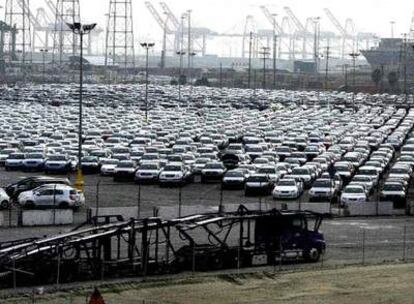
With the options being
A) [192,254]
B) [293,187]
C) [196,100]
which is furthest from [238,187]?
[196,100]

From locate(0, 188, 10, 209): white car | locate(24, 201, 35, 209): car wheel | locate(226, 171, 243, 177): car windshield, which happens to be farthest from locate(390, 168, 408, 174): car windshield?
locate(0, 188, 10, 209): white car

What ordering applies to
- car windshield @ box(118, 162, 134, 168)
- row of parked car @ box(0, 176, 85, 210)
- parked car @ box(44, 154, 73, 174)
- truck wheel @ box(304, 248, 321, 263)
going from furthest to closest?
parked car @ box(44, 154, 73, 174) < car windshield @ box(118, 162, 134, 168) < row of parked car @ box(0, 176, 85, 210) < truck wheel @ box(304, 248, 321, 263)

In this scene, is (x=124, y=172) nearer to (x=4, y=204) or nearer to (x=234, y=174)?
(x=234, y=174)

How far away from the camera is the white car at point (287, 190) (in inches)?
1351

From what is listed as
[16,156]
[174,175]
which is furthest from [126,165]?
[16,156]

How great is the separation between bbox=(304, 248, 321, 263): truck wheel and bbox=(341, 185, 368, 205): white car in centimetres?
930

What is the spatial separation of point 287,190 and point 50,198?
7348 millimetres

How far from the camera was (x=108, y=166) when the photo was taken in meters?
40.9

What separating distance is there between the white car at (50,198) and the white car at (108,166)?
9.21m

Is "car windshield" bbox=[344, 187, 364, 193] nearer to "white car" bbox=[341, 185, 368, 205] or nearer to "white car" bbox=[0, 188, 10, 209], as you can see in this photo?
"white car" bbox=[341, 185, 368, 205]

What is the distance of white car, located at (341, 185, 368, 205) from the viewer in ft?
109

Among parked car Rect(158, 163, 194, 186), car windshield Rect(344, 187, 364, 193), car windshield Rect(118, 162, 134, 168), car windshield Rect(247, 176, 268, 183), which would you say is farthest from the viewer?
car windshield Rect(118, 162, 134, 168)

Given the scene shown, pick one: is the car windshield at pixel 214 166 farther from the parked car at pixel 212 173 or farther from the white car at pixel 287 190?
the white car at pixel 287 190

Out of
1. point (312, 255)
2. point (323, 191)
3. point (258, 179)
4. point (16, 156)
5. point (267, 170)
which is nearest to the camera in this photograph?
point (312, 255)
